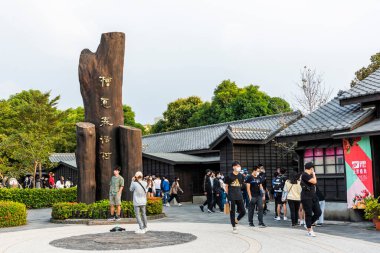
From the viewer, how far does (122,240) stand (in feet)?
36.4

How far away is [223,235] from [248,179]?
2305mm

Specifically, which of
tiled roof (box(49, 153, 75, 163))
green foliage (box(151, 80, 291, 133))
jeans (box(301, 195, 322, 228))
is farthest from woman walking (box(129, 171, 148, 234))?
tiled roof (box(49, 153, 75, 163))

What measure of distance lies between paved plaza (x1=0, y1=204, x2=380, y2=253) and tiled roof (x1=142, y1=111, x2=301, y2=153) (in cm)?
1136

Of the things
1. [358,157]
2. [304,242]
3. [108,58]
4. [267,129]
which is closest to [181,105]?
[267,129]

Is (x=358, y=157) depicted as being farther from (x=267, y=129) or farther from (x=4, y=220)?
(x=267, y=129)

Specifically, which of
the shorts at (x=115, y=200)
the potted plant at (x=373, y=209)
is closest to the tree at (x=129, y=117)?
the shorts at (x=115, y=200)

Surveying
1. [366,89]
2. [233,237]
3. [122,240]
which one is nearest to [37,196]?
[122,240]

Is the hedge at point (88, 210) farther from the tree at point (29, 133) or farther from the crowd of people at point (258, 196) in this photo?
the tree at point (29, 133)

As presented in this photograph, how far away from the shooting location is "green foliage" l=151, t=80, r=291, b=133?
44812 mm

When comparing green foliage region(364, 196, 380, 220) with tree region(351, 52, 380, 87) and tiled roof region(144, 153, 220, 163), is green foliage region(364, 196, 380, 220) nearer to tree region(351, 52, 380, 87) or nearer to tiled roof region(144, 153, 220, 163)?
tiled roof region(144, 153, 220, 163)

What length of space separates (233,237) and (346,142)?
218 inches

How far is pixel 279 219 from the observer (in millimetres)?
16281

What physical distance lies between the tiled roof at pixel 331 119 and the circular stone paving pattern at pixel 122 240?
6.09 metres

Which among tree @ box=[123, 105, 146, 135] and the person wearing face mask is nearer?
the person wearing face mask
